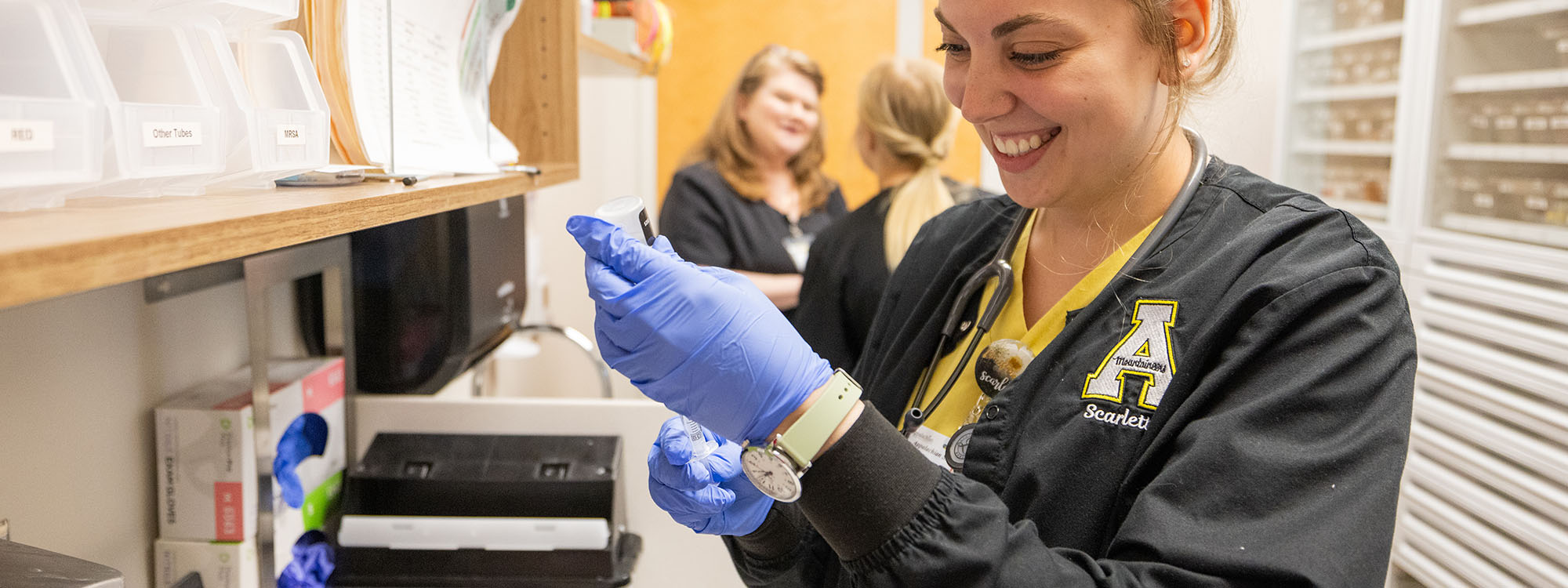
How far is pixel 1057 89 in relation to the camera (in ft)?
3.17

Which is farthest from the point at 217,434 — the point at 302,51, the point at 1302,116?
the point at 1302,116

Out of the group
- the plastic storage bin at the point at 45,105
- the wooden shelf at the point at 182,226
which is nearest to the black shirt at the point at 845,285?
the wooden shelf at the point at 182,226

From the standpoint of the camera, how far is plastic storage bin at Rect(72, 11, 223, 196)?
0.60m

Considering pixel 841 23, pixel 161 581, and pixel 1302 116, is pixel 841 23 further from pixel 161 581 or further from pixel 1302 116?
pixel 161 581

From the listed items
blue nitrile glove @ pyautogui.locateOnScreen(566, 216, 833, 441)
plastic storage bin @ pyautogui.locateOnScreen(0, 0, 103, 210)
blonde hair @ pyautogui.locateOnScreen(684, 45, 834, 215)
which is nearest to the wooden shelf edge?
blonde hair @ pyautogui.locateOnScreen(684, 45, 834, 215)

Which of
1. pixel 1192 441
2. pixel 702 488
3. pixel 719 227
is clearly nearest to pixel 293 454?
pixel 702 488

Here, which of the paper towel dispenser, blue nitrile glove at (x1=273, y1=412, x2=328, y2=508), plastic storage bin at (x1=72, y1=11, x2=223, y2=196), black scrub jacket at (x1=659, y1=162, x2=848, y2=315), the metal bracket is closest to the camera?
plastic storage bin at (x1=72, y1=11, x2=223, y2=196)

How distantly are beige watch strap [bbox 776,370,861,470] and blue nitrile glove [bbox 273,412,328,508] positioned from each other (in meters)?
0.88

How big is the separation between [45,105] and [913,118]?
89.5 inches

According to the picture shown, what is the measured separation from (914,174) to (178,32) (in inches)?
82.7

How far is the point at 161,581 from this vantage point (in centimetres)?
125

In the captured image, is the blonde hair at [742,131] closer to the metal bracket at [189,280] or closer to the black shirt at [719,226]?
the black shirt at [719,226]

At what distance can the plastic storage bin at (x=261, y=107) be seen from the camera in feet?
2.30

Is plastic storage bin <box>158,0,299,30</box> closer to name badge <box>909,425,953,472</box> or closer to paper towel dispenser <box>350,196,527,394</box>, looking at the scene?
name badge <box>909,425,953,472</box>
